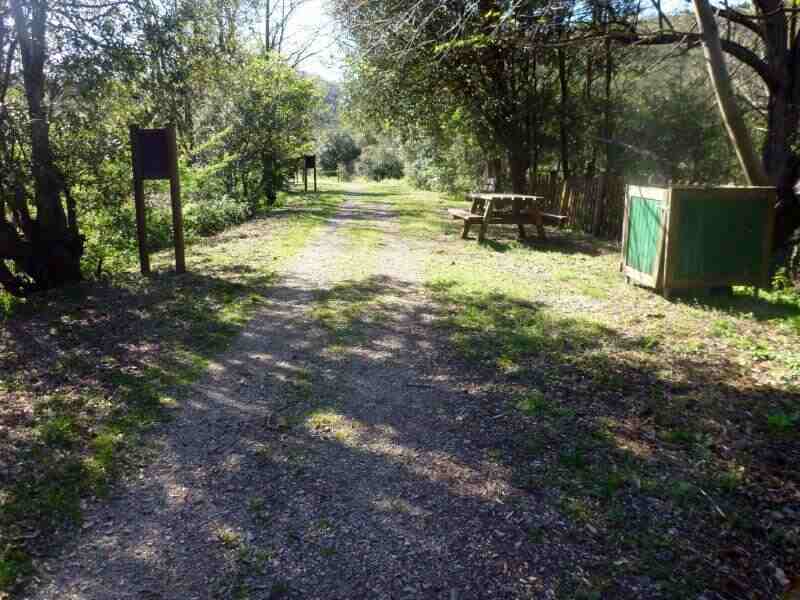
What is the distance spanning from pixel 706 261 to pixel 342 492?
19.2ft

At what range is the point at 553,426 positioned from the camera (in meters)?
4.25

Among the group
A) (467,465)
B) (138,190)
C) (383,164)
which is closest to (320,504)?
(467,465)

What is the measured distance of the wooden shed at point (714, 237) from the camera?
7258mm

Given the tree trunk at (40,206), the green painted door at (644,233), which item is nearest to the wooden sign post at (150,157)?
the tree trunk at (40,206)

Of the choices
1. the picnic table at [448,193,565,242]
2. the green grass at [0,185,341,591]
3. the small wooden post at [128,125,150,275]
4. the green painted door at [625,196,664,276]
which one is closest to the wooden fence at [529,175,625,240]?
the picnic table at [448,193,565,242]

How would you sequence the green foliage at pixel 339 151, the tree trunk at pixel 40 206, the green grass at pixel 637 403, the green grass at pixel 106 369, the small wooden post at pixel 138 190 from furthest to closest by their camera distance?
the green foliage at pixel 339 151
the small wooden post at pixel 138 190
the tree trunk at pixel 40 206
the green grass at pixel 106 369
the green grass at pixel 637 403

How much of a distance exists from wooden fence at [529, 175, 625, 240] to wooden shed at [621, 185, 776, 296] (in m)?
6.00

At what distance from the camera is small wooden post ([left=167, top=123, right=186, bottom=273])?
8.52 m

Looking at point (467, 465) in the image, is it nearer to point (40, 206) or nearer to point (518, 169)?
point (40, 206)

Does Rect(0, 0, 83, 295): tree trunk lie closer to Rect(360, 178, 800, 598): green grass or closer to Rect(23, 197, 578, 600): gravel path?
Rect(23, 197, 578, 600): gravel path

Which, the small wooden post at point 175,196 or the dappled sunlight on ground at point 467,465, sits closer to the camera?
the dappled sunlight on ground at point 467,465

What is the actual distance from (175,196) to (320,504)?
21.9 feet

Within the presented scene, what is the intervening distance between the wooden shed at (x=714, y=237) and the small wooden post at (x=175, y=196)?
6534 mm

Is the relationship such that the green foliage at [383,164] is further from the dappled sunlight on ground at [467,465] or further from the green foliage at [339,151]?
the dappled sunlight on ground at [467,465]
